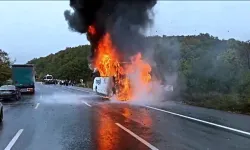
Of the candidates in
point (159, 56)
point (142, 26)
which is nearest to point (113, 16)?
point (142, 26)

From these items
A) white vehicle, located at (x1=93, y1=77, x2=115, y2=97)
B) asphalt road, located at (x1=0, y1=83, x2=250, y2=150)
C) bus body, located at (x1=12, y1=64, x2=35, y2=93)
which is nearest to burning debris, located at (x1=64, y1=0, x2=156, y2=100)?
white vehicle, located at (x1=93, y1=77, x2=115, y2=97)

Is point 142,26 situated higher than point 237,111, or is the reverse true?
point 142,26

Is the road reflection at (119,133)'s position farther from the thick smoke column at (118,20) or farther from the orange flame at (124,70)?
the thick smoke column at (118,20)

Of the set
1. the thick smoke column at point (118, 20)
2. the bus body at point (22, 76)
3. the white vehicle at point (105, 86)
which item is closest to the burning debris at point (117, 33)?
the thick smoke column at point (118, 20)

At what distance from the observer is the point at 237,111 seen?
17953 millimetres

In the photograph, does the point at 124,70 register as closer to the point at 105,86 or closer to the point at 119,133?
the point at 105,86

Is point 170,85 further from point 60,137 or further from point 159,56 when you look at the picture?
point 60,137

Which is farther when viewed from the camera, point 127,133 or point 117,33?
point 117,33

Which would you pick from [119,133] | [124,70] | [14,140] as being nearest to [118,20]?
[124,70]

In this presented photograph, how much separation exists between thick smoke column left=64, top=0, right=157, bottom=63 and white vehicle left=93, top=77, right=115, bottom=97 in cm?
250

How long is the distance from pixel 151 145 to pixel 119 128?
3214 mm

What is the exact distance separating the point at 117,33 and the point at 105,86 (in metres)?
4.68

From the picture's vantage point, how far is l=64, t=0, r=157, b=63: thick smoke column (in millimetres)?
31567

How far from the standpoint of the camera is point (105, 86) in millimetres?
31516
